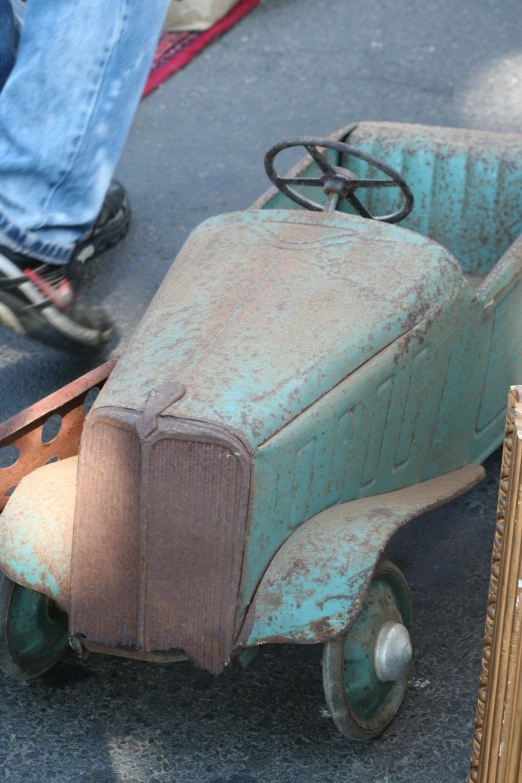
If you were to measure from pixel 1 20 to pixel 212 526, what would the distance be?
71.4 inches

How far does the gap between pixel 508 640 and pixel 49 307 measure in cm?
171

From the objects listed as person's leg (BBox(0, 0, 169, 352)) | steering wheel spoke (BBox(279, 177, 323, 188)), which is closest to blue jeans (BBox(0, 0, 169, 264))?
person's leg (BBox(0, 0, 169, 352))

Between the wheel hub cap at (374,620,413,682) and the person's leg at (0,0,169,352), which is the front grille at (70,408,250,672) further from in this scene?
the person's leg at (0,0,169,352)

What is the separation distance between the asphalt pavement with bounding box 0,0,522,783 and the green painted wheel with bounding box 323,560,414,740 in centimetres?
9

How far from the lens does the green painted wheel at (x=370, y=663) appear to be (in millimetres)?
1877

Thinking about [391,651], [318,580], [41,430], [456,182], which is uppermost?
[41,430]

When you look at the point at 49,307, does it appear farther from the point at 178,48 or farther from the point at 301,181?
the point at 178,48

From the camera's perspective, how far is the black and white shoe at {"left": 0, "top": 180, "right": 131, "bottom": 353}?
105 inches

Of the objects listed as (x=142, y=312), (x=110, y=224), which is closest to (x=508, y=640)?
(x=142, y=312)

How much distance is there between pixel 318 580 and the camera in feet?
6.02

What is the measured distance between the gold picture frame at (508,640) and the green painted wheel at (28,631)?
3.18 ft

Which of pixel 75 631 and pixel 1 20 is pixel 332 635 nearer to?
pixel 75 631

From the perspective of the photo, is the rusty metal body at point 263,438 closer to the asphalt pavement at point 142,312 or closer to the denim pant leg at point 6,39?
the asphalt pavement at point 142,312

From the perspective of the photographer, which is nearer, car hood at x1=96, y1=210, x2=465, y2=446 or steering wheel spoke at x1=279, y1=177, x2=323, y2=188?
car hood at x1=96, y1=210, x2=465, y2=446
